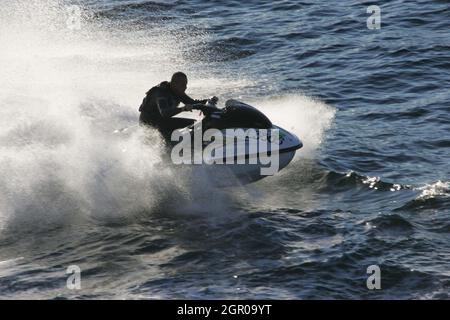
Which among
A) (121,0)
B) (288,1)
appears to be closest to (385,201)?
(288,1)

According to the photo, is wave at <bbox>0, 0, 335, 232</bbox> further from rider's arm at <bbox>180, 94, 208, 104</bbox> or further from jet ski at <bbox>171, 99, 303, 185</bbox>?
→ rider's arm at <bbox>180, 94, 208, 104</bbox>

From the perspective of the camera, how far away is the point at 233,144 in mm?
14039

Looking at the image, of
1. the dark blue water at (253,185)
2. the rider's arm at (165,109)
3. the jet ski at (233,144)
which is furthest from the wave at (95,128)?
the rider's arm at (165,109)

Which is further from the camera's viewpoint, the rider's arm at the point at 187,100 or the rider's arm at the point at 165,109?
the rider's arm at the point at 187,100

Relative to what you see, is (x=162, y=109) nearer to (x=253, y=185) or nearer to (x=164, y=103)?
(x=164, y=103)

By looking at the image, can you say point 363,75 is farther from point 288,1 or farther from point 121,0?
point 121,0

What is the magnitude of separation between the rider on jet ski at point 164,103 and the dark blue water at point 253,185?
0.62 m

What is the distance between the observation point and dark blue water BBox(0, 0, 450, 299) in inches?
453

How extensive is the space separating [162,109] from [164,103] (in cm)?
13

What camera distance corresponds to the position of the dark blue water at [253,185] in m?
11.5

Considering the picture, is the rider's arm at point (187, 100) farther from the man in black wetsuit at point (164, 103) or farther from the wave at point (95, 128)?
the wave at point (95, 128)

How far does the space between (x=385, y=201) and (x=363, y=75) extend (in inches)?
285

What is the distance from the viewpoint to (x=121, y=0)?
29500mm

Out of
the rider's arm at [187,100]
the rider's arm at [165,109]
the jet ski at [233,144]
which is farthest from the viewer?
the rider's arm at [187,100]
